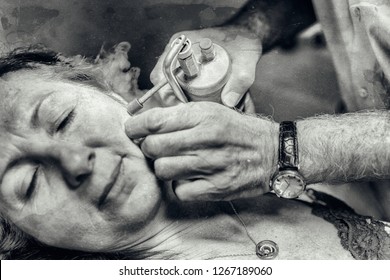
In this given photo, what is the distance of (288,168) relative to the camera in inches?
32.6

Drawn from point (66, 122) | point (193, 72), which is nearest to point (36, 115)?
point (66, 122)

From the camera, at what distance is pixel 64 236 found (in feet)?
2.83

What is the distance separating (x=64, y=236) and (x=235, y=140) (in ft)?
1.16

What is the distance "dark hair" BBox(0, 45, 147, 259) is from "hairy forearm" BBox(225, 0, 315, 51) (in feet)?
1.04

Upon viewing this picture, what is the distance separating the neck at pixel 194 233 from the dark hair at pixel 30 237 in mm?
37

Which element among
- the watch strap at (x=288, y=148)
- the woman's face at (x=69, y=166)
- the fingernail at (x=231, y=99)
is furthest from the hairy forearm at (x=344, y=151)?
the woman's face at (x=69, y=166)

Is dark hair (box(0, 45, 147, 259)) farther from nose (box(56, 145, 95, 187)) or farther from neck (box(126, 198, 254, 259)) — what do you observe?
nose (box(56, 145, 95, 187))

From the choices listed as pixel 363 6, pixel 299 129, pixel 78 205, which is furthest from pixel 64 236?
pixel 363 6

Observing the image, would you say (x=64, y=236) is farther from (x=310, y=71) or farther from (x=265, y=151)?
(x=310, y=71)

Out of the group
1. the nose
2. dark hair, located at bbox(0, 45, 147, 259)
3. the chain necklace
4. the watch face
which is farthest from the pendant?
the nose

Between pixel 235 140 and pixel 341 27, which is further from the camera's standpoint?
pixel 341 27

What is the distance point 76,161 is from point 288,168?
36 cm

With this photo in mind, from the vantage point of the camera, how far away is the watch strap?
0.83 metres

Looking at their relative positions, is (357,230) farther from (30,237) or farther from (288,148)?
(30,237)
